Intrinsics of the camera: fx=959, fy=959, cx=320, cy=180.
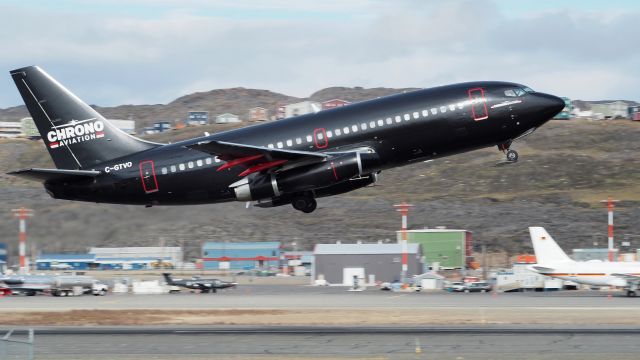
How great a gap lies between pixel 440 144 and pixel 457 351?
11.7 m

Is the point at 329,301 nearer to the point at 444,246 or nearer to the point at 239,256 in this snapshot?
the point at 444,246

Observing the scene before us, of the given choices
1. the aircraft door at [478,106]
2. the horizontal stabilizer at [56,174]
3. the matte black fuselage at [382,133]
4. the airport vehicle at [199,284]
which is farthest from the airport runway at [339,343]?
the airport vehicle at [199,284]

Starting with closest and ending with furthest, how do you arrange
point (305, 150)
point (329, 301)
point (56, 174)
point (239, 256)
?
1. point (305, 150)
2. point (56, 174)
3. point (329, 301)
4. point (239, 256)

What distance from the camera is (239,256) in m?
137

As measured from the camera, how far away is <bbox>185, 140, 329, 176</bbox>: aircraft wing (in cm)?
4653

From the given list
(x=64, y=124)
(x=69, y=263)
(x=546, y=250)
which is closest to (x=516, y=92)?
(x=64, y=124)

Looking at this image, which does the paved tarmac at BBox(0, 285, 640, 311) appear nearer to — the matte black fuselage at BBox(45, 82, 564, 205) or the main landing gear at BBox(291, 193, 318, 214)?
the main landing gear at BBox(291, 193, 318, 214)

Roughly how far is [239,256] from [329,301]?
69053 mm

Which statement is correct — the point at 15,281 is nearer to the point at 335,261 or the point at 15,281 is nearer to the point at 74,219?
the point at 74,219

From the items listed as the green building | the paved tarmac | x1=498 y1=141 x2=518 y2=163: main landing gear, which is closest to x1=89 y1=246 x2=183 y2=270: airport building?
the green building

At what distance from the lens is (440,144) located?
4722cm

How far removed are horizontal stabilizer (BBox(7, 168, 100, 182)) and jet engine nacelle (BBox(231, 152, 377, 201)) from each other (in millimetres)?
8011

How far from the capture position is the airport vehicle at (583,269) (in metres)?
72.6

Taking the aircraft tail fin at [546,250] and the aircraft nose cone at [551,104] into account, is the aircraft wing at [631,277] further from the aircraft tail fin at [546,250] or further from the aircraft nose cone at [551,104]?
the aircraft nose cone at [551,104]
